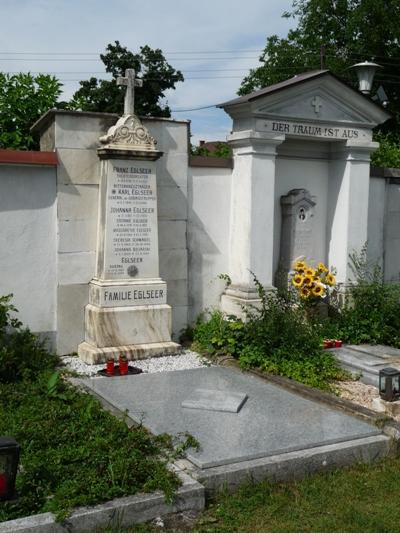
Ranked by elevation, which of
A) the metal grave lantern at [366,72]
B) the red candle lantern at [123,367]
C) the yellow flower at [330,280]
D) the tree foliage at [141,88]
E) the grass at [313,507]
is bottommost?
the grass at [313,507]

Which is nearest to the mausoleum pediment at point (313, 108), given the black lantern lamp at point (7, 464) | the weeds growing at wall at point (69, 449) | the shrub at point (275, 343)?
the shrub at point (275, 343)

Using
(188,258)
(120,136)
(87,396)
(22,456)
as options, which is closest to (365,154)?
(188,258)

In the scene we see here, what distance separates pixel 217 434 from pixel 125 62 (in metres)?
31.4

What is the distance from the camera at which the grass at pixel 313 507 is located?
394cm

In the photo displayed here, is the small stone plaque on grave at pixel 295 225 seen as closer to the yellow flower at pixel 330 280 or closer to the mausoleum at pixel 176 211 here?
the mausoleum at pixel 176 211

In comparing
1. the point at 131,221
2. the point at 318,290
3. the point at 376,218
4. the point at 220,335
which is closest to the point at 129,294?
the point at 131,221

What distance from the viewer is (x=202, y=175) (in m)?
8.42

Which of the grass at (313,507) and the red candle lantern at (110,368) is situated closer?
the grass at (313,507)

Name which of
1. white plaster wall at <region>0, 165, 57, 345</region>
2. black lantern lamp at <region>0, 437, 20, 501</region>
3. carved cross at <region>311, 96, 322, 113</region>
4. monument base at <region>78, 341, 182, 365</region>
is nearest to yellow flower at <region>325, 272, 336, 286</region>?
carved cross at <region>311, 96, 322, 113</region>

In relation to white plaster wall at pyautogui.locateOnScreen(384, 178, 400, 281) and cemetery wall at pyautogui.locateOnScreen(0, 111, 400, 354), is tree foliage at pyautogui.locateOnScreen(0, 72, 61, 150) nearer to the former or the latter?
cemetery wall at pyautogui.locateOnScreen(0, 111, 400, 354)

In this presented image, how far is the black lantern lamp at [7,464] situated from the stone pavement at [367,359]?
14.4ft

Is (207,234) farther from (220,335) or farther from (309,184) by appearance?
(309,184)

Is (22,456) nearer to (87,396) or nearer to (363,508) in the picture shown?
(87,396)

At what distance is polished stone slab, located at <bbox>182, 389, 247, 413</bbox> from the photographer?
18.4 ft
